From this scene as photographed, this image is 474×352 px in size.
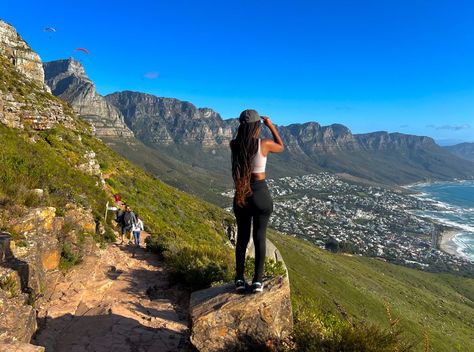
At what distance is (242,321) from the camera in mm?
5648

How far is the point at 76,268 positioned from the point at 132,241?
17.1 ft

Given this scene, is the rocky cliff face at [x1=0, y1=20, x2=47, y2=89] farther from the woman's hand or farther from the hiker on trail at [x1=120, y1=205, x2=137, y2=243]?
the woman's hand

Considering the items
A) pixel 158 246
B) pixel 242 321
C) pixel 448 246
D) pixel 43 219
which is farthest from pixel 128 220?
pixel 448 246

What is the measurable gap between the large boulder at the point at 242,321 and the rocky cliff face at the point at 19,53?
42.5 metres

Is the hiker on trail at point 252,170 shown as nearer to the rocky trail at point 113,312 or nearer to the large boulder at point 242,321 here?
the large boulder at point 242,321

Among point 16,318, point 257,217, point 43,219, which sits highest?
point 257,217

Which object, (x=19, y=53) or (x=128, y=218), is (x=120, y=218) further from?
(x=19, y=53)

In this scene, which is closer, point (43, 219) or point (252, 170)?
point (252, 170)

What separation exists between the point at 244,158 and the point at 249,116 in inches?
28.3

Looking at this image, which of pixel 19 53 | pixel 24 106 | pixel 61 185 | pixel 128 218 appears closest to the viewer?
pixel 61 185

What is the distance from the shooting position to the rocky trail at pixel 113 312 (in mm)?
6359

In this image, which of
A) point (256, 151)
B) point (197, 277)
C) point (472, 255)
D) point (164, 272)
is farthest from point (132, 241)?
point (472, 255)

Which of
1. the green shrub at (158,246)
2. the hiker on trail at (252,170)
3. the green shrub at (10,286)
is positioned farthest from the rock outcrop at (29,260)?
the hiker on trail at (252,170)

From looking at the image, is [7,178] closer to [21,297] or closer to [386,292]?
[21,297]
